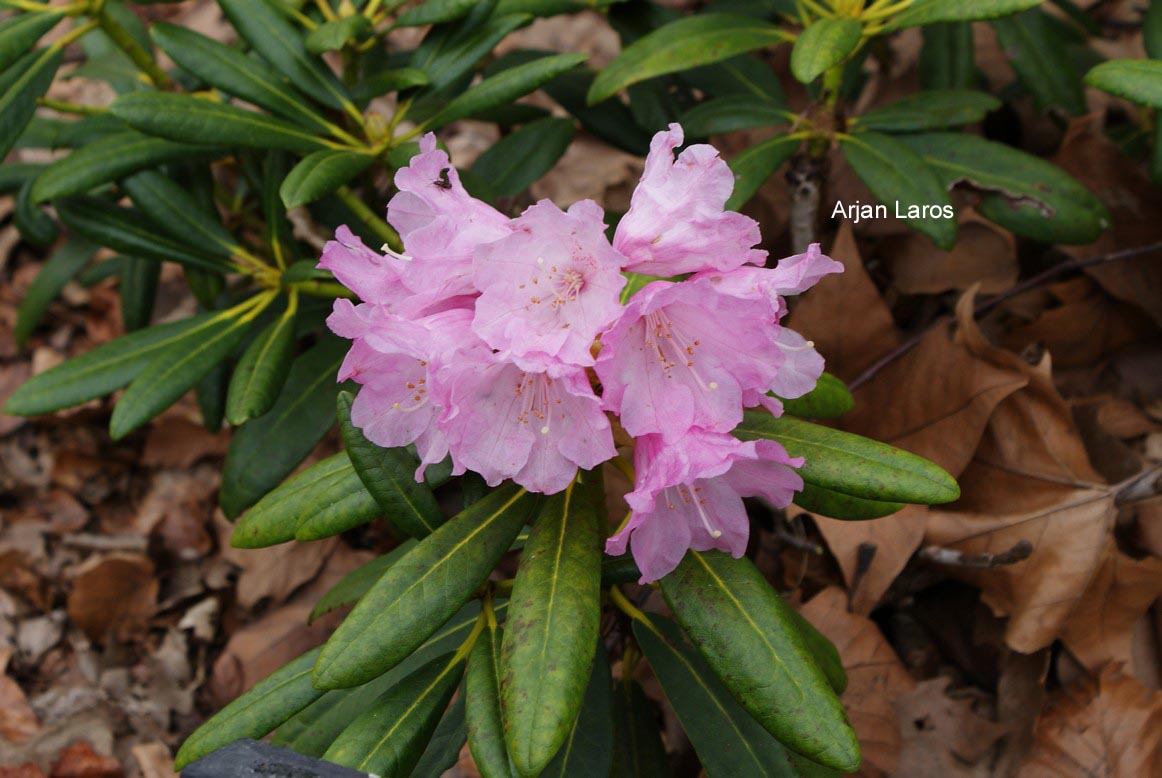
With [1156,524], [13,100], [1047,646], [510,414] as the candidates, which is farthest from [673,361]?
[13,100]

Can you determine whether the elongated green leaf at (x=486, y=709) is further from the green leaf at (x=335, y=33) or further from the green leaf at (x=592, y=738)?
the green leaf at (x=335, y=33)

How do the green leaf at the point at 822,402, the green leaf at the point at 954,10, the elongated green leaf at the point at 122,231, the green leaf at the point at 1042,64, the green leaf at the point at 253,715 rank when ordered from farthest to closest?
the green leaf at the point at 1042,64
the elongated green leaf at the point at 122,231
the green leaf at the point at 954,10
the green leaf at the point at 822,402
the green leaf at the point at 253,715

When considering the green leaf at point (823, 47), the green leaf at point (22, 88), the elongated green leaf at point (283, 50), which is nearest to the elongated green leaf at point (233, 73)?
the elongated green leaf at point (283, 50)

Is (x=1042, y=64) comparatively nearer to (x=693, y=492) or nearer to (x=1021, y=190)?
(x=1021, y=190)

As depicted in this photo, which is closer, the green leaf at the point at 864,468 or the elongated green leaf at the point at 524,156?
the green leaf at the point at 864,468

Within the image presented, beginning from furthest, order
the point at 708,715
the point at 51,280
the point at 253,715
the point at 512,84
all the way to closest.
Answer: the point at 51,280 → the point at 512,84 → the point at 708,715 → the point at 253,715

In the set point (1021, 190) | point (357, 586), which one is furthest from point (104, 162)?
point (1021, 190)

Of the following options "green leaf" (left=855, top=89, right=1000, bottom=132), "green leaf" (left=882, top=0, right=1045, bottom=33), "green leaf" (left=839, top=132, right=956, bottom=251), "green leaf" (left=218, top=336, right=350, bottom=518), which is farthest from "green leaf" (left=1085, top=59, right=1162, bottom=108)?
"green leaf" (left=218, top=336, right=350, bottom=518)

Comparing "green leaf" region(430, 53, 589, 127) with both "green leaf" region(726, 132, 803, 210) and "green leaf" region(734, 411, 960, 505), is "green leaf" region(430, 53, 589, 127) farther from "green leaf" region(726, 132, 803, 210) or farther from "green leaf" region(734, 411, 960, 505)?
"green leaf" region(734, 411, 960, 505)
